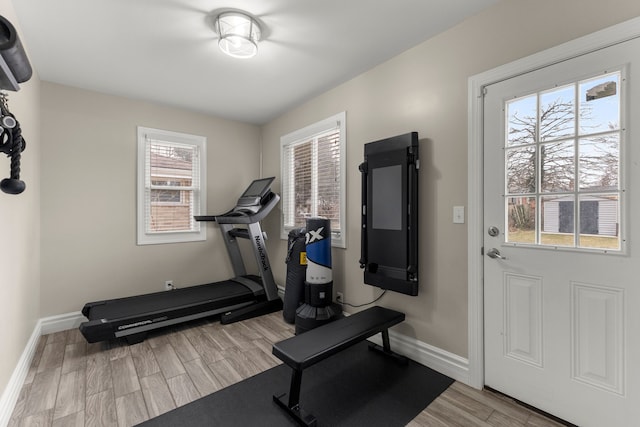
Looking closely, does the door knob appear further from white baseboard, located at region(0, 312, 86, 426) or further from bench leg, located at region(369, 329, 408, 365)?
white baseboard, located at region(0, 312, 86, 426)

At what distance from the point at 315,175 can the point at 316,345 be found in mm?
2126

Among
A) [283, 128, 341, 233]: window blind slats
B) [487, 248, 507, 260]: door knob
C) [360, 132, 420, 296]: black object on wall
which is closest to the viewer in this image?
[487, 248, 507, 260]: door knob

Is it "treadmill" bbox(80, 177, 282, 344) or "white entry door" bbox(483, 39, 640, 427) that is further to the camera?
"treadmill" bbox(80, 177, 282, 344)

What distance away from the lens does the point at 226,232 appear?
3814mm

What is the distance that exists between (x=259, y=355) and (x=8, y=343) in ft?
5.46

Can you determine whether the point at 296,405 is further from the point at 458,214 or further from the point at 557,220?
the point at 557,220

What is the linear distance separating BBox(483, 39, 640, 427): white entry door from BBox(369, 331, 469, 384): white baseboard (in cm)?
16

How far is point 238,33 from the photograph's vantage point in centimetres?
207

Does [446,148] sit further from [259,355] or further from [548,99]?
[259,355]

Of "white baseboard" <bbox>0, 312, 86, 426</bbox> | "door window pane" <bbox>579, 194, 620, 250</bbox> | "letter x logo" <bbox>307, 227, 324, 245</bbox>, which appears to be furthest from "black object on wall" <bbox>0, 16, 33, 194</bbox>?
"door window pane" <bbox>579, 194, 620, 250</bbox>

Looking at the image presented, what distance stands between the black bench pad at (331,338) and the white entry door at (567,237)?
0.73m

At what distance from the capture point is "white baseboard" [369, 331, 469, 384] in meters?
2.06

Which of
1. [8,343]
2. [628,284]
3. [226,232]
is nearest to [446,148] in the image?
[628,284]

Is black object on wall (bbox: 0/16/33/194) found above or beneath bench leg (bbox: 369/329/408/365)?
above
